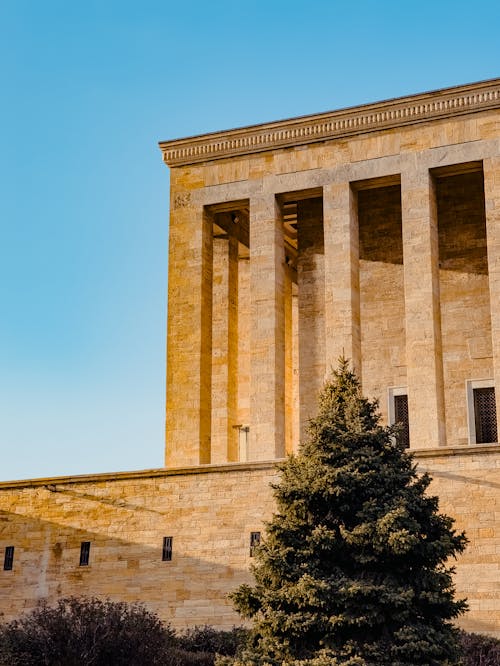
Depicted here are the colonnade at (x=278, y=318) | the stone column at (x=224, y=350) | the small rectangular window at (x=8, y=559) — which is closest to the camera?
the small rectangular window at (x=8, y=559)

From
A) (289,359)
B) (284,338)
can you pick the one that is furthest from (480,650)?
(289,359)

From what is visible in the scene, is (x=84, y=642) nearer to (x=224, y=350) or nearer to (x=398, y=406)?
(x=398, y=406)

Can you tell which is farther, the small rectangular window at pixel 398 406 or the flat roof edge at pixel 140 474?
the small rectangular window at pixel 398 406

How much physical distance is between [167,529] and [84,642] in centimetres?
661

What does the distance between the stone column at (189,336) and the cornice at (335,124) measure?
133cm

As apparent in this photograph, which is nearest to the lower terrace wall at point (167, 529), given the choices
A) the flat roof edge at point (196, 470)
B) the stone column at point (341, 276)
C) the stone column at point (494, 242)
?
the flat roof edge at point (196, 470)

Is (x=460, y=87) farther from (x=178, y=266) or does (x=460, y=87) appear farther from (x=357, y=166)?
(x=178, y=266)

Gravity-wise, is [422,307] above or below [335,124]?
below

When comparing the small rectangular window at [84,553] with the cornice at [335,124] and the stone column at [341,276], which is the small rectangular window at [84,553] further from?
the cornice at [335,124]

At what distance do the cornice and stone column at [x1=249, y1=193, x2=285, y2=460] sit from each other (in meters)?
1.45

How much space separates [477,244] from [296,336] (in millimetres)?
6274

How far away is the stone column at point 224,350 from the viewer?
29391 millimetres

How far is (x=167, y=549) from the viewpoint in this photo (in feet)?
79.2

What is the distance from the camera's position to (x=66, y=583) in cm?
2458
